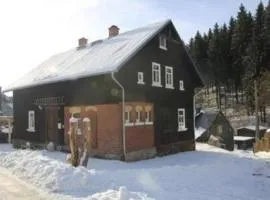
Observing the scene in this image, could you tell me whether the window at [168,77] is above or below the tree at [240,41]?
below

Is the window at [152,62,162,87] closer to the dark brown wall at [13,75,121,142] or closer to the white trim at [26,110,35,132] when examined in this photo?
the dark brown wall at [13,75,121,142]

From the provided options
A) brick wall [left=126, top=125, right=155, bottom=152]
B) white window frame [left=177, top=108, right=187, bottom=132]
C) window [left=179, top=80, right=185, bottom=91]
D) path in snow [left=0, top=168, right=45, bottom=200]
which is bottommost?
path in snow [left=0, top=168, right=45, bottom=200]

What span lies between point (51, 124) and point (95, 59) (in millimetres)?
4549

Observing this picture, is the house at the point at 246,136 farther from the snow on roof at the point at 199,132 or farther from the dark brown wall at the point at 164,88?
the dark brown wall at the point at 164,88

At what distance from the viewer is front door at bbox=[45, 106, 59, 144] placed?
21.3 metres

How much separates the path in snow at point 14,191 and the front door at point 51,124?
8620 mm

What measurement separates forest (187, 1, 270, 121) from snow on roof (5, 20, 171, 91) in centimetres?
3277

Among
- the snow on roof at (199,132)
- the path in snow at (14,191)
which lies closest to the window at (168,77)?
the path in snow at (14,191)

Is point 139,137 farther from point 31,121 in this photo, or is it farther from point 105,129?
point 31,121

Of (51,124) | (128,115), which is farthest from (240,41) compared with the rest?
(128,115)

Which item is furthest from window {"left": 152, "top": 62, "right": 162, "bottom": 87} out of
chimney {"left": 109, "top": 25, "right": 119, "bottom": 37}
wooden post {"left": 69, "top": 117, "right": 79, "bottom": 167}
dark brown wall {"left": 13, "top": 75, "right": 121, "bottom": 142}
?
wooden post {"left": 69, "top": 117, "right": 79, "bottom": 167}

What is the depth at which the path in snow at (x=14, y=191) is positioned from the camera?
389 inches

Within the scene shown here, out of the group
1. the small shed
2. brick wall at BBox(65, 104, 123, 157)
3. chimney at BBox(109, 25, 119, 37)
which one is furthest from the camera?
the small shed

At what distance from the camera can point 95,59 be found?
20.1m
